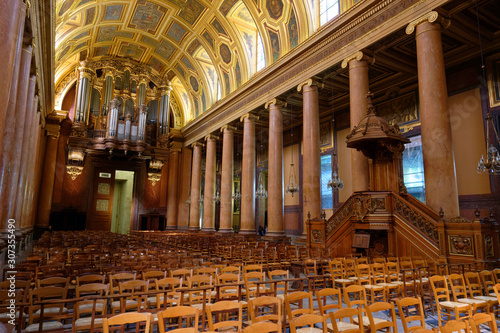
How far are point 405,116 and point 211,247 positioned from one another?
10.4 m

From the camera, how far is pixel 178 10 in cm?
2086

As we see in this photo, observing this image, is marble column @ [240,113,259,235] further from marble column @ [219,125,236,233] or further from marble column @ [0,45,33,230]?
marble column @ [0,45,33,230]

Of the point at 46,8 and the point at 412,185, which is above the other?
the point at 46,8

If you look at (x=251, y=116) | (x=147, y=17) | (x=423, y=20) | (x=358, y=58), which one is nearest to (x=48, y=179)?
(x=147, y=17)

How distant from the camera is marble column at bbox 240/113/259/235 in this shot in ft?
59.0

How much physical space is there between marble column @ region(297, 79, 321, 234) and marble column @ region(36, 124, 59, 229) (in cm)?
1820

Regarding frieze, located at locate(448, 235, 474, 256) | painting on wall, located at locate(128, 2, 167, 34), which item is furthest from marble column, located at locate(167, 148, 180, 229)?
frieze, located at locate(448, 235, 474, 256)

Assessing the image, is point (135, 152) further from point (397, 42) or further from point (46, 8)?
point (397, 42)

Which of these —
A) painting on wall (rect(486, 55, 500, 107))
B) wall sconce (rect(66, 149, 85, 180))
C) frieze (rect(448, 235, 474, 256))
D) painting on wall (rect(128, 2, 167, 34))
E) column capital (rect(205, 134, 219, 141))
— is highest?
painting on wall (rect(128, 2, 167, 34))

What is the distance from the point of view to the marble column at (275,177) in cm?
1577

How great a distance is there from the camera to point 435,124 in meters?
9.09

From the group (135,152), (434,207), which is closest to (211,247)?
(434,207)

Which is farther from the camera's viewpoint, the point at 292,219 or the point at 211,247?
the point at 292,219

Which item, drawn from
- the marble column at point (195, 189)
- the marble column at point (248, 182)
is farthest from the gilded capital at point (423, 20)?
the marble column at point (195, 189)
